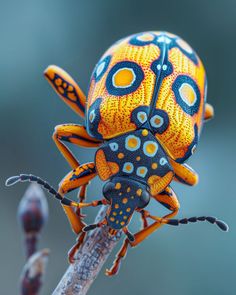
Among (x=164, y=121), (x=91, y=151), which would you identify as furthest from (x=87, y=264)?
(x=91, y=151)

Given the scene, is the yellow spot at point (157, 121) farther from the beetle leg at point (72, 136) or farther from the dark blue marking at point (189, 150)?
the beetle leg at point (72, 136)

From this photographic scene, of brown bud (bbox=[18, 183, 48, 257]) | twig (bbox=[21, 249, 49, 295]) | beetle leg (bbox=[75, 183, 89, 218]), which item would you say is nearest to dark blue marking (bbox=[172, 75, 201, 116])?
beetle leg (bbox=[75, 183, 89, 218])

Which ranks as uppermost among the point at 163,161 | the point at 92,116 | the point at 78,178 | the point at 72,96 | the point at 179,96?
the point at 72,96

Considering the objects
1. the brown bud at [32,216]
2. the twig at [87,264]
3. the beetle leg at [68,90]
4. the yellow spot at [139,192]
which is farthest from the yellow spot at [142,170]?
the brown bud at [32,216]

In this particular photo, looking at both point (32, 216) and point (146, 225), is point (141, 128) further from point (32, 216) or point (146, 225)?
point (32, 216)

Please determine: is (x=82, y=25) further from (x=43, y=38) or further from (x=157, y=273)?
(x=157, y=273)

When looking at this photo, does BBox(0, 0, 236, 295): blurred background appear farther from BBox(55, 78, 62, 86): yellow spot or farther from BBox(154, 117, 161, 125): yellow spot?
BBox(154, 117, 161, 125): yellow spot
